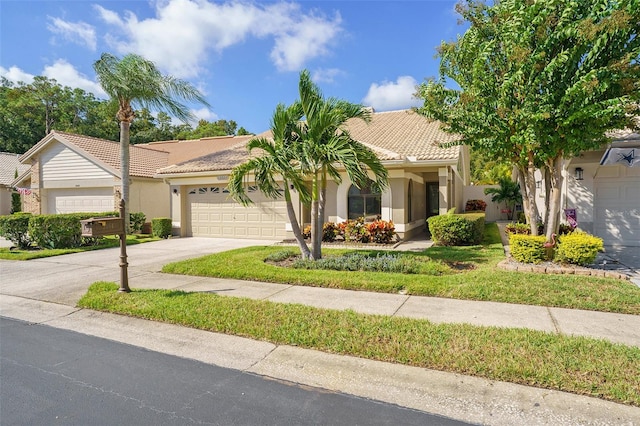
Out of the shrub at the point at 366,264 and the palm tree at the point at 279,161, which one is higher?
the palm tree at the point at 279,161

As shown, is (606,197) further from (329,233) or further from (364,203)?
(329,233)

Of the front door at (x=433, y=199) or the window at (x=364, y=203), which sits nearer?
the window at (x=364, y=203)

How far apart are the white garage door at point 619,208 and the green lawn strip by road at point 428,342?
8.83 metres

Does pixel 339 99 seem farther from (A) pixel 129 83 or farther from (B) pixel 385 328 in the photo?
(A) pixel 129 83

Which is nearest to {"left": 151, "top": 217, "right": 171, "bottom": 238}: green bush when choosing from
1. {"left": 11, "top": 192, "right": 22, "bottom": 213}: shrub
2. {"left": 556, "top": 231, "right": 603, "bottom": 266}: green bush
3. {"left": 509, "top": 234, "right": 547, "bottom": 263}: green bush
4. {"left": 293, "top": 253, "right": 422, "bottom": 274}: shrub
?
{"left": 293, "top": 253, "right": 422, "bottom": 274}: shrub

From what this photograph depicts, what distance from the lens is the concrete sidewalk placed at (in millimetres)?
3143

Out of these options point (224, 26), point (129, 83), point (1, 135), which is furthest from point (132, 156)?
point (1, 135)

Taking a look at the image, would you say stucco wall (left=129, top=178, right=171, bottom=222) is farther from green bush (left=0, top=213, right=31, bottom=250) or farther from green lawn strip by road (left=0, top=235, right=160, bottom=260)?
green bush (left=0, top=213, right=31, bottom=250)

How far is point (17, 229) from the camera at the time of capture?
1305 centimetres

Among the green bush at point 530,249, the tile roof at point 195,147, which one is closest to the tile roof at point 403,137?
the green bush at point 530,249

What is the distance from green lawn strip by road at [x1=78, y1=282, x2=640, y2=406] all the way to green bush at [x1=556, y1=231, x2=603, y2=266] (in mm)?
3823

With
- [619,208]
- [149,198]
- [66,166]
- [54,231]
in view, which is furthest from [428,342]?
[66,166]

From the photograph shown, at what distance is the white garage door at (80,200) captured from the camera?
61.6 feet

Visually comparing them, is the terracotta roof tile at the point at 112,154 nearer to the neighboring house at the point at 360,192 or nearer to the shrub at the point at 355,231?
the neighboring house at the point at 360,192
